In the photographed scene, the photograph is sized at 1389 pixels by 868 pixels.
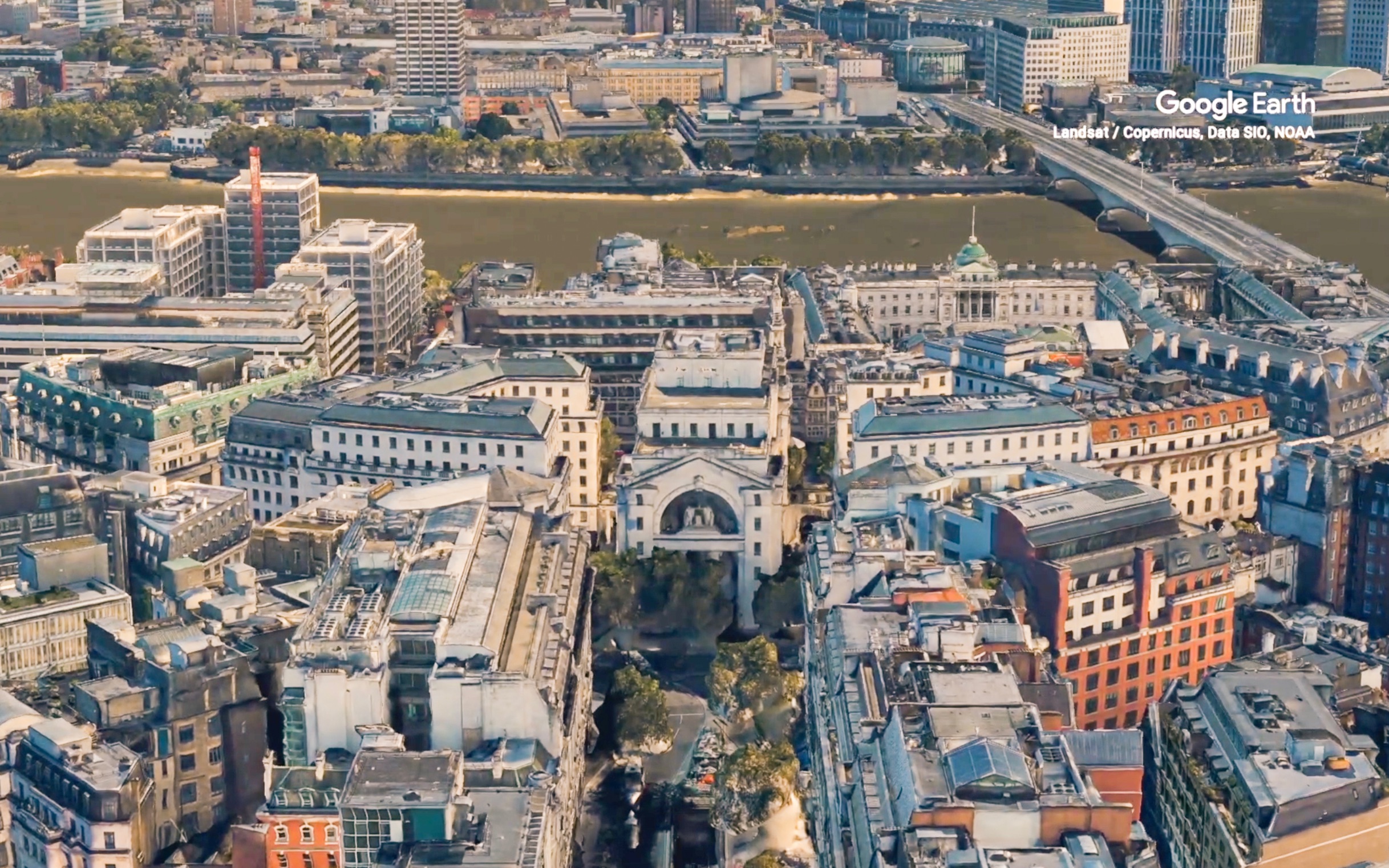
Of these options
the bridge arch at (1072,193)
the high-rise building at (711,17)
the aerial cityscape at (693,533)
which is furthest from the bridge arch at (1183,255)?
the high-rise building at (711,17)

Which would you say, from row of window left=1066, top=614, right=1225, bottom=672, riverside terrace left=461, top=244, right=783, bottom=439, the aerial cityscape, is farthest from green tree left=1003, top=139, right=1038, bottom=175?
row of window left=1066, top=614, right=1225, bottom=672

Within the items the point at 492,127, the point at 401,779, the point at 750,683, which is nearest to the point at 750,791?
the point at 750,683

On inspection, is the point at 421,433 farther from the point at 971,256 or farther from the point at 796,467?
the point at 971,256

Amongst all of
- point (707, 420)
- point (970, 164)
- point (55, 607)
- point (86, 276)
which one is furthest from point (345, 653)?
point (970, 164)

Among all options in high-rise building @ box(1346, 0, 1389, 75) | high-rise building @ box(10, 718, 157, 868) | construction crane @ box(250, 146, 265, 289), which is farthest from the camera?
high-rise building @ box(1346, 0, 1389, 75)

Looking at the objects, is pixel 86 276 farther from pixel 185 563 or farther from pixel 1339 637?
pixel 1339 637

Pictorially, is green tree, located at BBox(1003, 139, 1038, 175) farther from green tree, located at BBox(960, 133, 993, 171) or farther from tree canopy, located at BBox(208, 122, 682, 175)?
tree canopy, located at BBox(208, 122, 682, 175)
